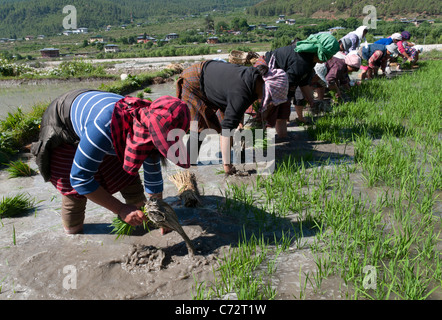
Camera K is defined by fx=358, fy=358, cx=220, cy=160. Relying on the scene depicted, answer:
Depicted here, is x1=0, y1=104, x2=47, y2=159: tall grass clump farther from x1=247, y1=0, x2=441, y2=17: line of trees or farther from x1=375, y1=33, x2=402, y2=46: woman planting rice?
x1=247, y1=0, x2=441, y2=17: line of trees

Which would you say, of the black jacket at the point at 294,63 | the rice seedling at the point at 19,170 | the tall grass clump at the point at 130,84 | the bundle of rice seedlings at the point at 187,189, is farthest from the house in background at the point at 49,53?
the bundle of rice seedlings at the point at 187,189

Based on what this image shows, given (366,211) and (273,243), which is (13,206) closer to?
(273,243)

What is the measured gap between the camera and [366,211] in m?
2.43

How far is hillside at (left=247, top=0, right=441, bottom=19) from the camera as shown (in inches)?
2635

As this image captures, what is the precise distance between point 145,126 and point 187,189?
3.80 feet

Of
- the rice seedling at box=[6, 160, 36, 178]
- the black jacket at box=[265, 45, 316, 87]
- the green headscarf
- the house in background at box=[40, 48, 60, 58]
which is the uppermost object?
the house in background at box=[40, 48, 60, 58]

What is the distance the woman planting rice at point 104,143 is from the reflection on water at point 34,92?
16.3ft

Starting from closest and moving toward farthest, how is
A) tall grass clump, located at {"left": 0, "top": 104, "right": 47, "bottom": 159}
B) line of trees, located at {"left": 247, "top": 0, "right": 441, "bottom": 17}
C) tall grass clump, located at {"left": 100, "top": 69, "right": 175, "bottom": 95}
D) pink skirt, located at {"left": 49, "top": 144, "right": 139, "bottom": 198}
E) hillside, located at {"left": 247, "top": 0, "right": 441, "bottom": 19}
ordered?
pink skirt, located at {"left": 49, "top": 144, "right": 139, "bottom": 198} < tall grass clump, located at {"left": 0, "top": 104, "right": 47, "bottom": 159} < tall grass clump, located at {"left": 100, "top": 69, "right": 175, "bottom": 95} < hillside, located at {"left": 247, "top": 0, "right": 441, "bottom": 19} < line of trees, located at {"left": 247, "top": 0, "right": 441, "bottom": 17}

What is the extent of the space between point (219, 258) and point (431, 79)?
706 centimetres

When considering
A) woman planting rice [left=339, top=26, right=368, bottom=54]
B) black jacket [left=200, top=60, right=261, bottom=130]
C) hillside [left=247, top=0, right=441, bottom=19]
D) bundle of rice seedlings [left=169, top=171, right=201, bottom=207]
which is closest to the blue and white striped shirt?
bundle of rice seedlings [left=169, top=171, right=201, bottom=207]

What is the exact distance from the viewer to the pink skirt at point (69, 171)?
2.14 metres

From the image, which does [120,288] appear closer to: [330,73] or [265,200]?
[265,200]

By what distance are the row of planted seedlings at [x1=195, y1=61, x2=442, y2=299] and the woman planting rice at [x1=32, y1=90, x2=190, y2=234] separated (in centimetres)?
67

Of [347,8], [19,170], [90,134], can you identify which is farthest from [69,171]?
[347,8]
